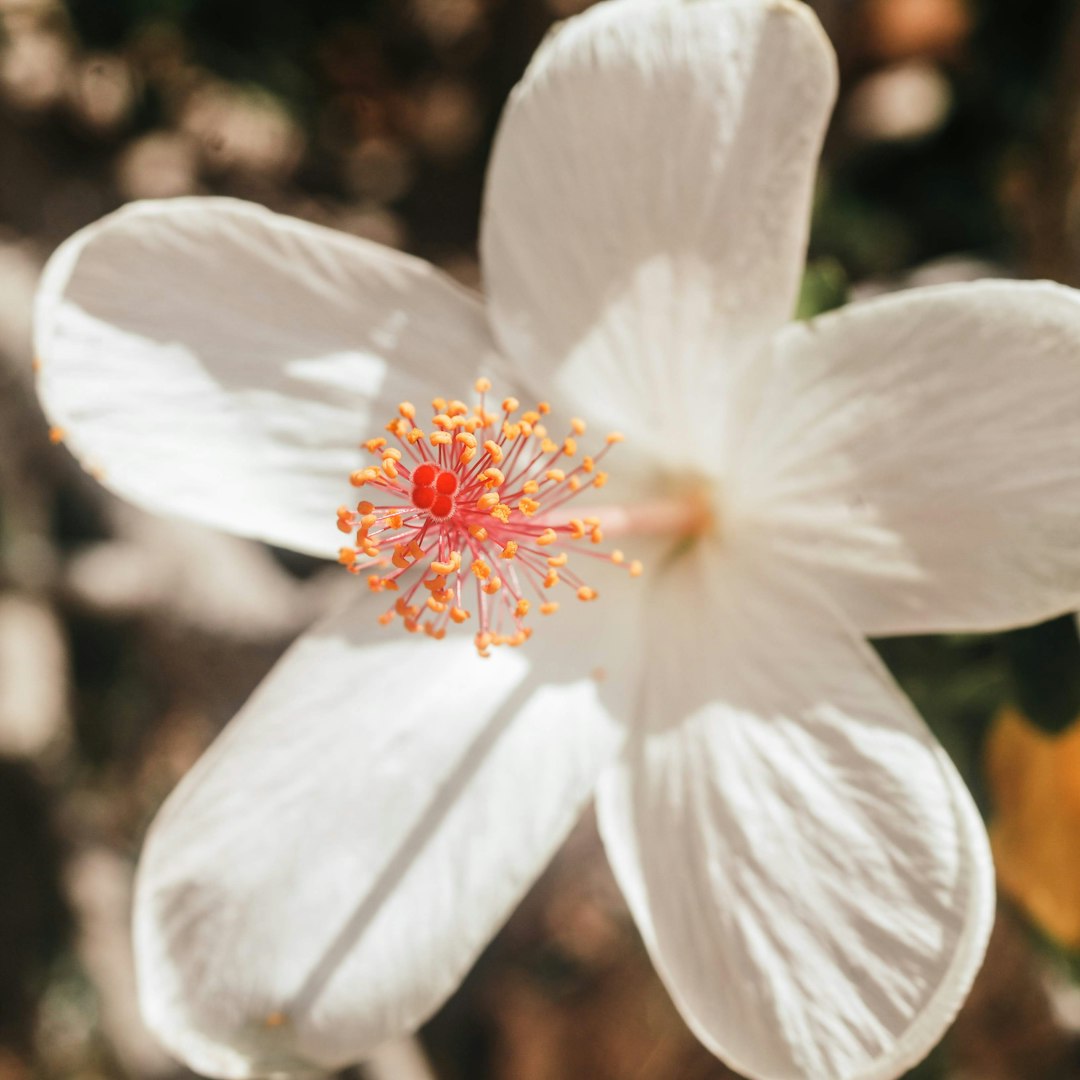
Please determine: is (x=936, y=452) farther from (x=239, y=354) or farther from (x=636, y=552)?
(x=239, y=354)

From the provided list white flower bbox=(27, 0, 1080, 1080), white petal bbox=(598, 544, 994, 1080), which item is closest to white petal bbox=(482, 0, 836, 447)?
white flower bbox=(27, 0, 1080, 1080)

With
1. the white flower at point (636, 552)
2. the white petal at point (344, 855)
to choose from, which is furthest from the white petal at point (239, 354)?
the white petal at point (344, 855)

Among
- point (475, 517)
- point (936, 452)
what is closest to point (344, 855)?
point (475, 517)

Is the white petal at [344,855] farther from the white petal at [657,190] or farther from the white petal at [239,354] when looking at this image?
the white petal at [657,190]

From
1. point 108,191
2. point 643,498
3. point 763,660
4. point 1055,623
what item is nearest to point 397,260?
point 643,498

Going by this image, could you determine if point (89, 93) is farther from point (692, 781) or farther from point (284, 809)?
point (692, 781)

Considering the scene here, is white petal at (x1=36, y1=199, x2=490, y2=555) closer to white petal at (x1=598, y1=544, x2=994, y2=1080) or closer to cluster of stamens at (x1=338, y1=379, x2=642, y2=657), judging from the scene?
cluster of stamens at (x1=338, y1=379, x2=642, y2=657)

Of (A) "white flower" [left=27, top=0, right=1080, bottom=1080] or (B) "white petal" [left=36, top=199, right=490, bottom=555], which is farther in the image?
(B) "white petal" [left=36, top=199, right=490, bottom=555]

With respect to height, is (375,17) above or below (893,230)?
above
